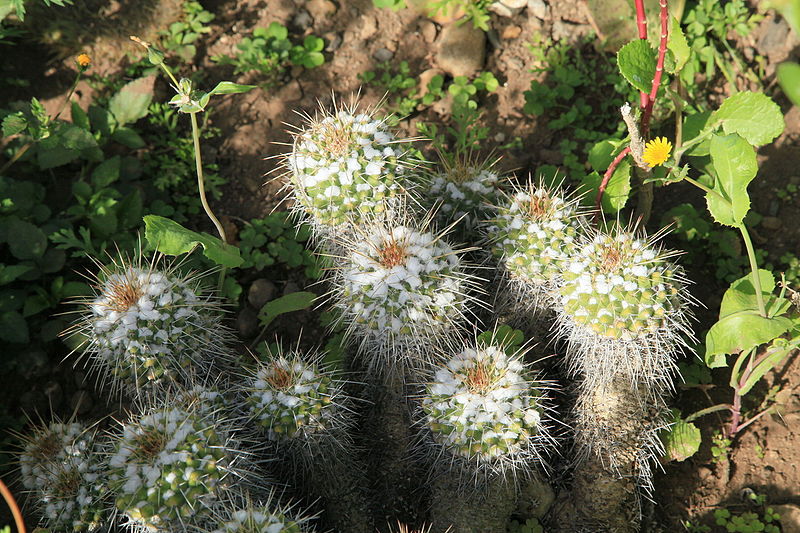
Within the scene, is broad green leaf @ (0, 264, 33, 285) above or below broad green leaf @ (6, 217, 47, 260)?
below

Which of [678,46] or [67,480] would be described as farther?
[678,46]

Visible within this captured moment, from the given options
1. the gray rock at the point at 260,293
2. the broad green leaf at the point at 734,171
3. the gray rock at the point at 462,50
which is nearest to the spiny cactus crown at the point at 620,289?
the broad green leaf at the point at 734,171

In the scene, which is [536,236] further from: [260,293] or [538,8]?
[538,8]

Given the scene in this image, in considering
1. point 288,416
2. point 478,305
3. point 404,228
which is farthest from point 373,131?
point 288,416

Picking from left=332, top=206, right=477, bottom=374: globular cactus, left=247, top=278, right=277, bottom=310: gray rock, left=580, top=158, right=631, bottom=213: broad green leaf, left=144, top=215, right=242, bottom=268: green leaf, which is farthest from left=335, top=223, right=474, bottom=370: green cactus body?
left=247, top=278, right=277, bottom=310: gray rock

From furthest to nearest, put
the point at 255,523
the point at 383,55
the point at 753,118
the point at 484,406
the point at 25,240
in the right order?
the point at 383,55 → the point at 25,240 → the point at 753,118 → the point at 484,406 → the point at 255,523

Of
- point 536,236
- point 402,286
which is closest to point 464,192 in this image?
point 536,236

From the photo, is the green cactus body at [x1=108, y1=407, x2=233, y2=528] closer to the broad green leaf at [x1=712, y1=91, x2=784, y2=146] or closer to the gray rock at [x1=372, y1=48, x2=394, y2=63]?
the broad green leaf at [x1=712, y1=91, x2=784, y2=146]
